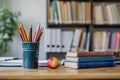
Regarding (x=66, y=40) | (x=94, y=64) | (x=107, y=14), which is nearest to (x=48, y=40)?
(x=66, y=40)

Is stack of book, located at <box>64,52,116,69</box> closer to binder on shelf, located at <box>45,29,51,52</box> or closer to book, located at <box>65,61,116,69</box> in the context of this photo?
book, located at <box>65,61,116,69</box>

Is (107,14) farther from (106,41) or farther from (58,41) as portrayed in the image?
(58,41)

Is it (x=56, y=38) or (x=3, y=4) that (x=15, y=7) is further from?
(x=56, y=38)

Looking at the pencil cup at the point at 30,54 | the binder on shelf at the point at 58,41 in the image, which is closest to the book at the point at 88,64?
the pencil cup at the point at 30,54

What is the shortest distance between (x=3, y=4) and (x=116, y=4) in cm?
160

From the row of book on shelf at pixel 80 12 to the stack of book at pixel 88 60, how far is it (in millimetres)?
1945

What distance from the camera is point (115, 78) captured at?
0.84m

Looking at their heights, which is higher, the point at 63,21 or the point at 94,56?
the point at 63,21

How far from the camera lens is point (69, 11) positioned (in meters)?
3.13

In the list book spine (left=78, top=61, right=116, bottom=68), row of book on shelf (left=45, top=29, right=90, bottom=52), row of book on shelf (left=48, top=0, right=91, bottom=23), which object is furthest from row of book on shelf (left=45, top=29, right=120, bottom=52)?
book spine (left=78, top=61, right=116, bottom=68)

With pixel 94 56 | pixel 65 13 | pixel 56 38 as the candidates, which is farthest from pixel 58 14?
pixel 94 56

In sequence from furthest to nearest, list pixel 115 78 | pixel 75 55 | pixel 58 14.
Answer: pixel 58 14 < pixel 75 55 < pixel 115 78

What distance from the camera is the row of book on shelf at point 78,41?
3.09 metres

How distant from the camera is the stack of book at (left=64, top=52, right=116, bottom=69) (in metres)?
1.06
